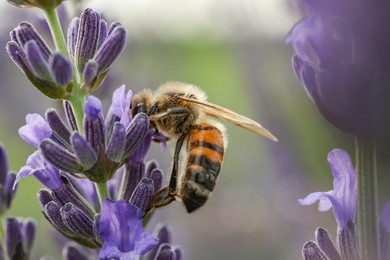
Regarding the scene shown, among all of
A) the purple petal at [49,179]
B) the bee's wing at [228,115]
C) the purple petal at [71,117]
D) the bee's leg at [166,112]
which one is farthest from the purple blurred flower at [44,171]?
the bee's wing at [228,115]

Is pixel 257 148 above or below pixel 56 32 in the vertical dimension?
above

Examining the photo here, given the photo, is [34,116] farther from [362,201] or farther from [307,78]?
[362,201]

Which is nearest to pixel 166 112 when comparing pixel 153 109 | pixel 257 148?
pixel 153 109

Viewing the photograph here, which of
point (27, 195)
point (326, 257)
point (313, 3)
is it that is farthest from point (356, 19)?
point (27, 195)

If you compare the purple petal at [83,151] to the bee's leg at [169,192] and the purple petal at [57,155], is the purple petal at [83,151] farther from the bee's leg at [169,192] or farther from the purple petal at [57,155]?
the bee's leg at [169,192]

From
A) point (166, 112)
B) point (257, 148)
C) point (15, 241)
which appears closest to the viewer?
point (15, 241)

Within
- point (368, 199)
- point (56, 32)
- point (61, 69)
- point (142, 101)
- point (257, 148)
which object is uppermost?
point (257, 148)

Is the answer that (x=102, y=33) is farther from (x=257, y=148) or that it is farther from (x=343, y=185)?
(x=257, y=148)
